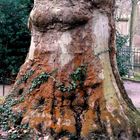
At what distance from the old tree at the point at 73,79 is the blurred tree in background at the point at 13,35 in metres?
8.05

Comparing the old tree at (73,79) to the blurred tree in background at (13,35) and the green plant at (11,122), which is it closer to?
the green plant at (11,122)

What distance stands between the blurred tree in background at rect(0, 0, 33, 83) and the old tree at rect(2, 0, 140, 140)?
805cm

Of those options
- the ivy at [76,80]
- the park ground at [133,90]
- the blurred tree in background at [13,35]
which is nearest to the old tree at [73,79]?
the ivy at [76,80]

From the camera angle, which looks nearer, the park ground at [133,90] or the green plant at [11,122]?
the green plant at [11,122]

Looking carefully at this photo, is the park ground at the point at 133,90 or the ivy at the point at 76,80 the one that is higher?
the ivy at the point at 76,80

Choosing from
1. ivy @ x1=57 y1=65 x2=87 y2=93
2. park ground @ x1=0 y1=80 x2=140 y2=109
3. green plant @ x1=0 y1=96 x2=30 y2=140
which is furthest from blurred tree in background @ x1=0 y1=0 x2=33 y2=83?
ivy @ x1=57 y1=65 x2=87 y2=93

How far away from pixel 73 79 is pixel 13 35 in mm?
8979

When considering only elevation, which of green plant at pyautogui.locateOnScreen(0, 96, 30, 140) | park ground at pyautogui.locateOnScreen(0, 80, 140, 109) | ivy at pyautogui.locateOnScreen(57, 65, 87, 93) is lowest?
park ground at pyautogui.locateOnScreen(0, 80, 140, 109)

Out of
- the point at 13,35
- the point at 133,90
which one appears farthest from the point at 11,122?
the point at 133,90

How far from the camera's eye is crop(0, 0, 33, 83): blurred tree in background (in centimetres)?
1488

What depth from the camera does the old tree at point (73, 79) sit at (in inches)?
249

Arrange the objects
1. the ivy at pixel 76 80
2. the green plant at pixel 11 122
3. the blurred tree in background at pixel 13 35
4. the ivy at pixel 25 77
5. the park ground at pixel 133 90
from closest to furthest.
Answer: the green plant at pixel 11 122
the ivy at pixel 76 80
the ivy at pixel 25 77
the park ground at pixel 133 90
the blurred tree in background at pixel 13 35

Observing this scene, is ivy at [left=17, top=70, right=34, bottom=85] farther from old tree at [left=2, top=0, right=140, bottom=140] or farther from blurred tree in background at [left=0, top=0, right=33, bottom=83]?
blurred tree in background at [left=0, top=0, right=33, bottom=83]

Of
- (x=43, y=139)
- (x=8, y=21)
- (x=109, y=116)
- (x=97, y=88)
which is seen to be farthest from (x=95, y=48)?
(x=8, y=21)
